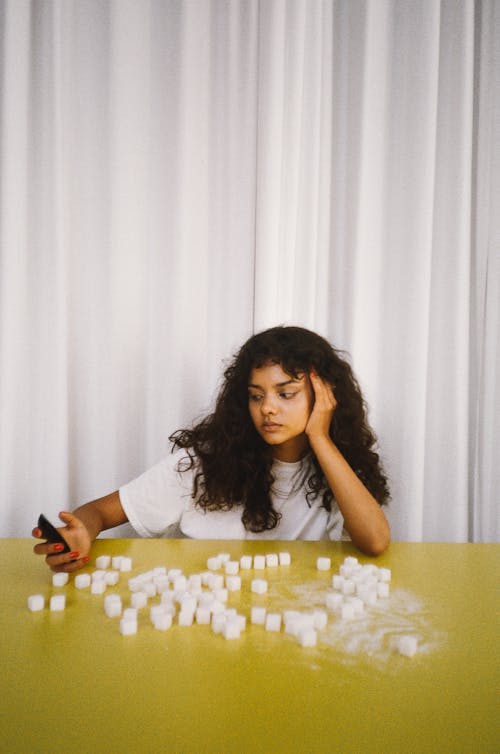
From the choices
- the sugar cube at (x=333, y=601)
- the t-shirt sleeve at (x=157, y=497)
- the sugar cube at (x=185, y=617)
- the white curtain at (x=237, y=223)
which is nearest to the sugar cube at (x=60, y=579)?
the sugar cube at (x=185, y=617)

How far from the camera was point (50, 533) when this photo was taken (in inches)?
51.3

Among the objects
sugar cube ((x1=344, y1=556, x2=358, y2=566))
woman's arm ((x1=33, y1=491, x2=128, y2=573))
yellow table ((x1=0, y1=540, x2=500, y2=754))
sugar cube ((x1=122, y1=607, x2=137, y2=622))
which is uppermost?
woman's arm ((x1=33, y1=491, x2=128, y2=573))

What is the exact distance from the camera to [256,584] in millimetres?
1220

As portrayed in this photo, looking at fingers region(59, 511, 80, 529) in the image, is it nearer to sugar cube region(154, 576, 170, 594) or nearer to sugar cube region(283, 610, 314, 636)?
sugar cube region(154, 576, 170, 594)

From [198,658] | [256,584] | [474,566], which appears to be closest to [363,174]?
[474,566]

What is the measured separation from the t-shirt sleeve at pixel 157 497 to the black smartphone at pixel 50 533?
387 mm

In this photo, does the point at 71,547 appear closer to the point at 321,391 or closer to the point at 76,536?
the point at 76,536

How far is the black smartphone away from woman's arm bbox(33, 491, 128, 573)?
11 mm

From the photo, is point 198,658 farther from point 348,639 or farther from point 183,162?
point 183,162

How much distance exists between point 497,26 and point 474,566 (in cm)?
206

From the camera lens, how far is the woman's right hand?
1313 millimetres

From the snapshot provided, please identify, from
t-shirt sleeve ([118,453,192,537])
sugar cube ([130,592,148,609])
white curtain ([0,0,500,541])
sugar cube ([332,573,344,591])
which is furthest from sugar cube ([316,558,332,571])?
white curtain ([0,0,500,541])

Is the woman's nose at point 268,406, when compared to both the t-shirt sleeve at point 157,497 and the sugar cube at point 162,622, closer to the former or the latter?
the t-shirt sleeve at point 157,497

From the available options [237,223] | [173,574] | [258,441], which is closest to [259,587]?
[173,574]
